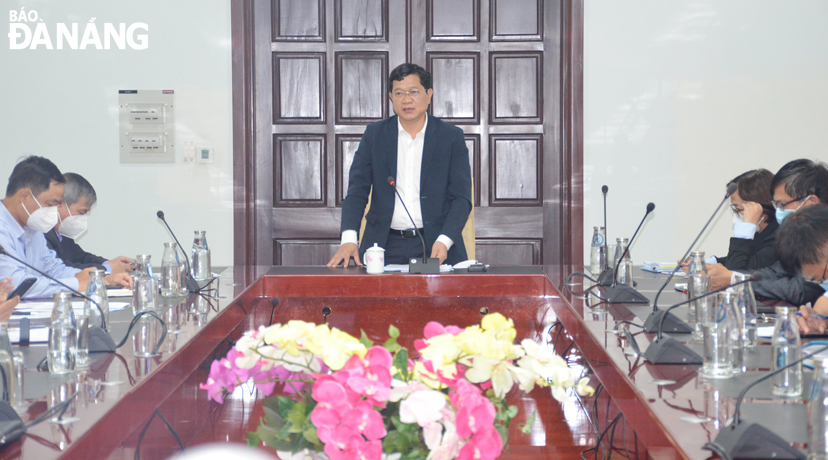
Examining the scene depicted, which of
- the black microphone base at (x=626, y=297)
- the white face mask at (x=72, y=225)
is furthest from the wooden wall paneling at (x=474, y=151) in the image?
the white face mask at (x=72, y=225)

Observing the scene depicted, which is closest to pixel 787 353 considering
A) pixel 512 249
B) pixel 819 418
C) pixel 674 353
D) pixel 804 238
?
pixel 674 353

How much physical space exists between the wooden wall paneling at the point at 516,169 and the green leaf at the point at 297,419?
3.48 metres

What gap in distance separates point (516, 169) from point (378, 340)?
2.04 m

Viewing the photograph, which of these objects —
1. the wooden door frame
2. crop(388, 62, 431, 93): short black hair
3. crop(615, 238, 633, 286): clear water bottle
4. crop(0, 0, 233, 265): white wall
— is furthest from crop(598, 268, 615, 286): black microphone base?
crop(0, 0, 233, 265): white wall

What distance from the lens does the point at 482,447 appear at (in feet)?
2.53

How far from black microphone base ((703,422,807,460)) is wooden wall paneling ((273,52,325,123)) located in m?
3.55

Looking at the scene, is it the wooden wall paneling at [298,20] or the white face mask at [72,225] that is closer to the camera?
the white face mask at [72,225]

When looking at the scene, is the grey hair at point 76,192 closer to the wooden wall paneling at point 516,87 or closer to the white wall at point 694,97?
the wooden wall paneling at point 516,87

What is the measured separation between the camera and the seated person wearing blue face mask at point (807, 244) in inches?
87.6

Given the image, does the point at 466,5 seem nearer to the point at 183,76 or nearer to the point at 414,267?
the point at 183,76

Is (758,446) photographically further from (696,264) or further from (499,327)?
(696,264)

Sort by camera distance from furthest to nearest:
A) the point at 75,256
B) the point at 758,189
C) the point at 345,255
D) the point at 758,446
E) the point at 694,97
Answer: the point at 694,97, the point at 75,256, the point at 758,189, the point at 345,255, the point at 758,446

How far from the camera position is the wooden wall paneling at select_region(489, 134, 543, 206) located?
13.9 ft

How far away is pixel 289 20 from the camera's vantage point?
4.19m
